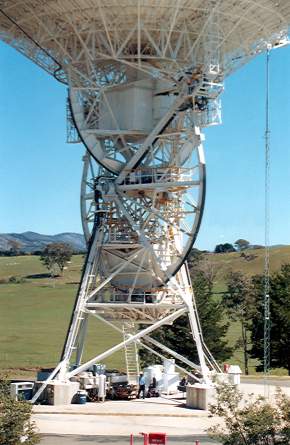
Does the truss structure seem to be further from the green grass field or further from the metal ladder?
the green grass field

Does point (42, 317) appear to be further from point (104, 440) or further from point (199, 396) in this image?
point (104, 440)

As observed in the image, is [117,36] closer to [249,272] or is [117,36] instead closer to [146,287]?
[146,287]

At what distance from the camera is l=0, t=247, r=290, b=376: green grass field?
78.4 m

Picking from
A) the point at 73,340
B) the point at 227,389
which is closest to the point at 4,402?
the point at 227,389

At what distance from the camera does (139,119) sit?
1633 inches

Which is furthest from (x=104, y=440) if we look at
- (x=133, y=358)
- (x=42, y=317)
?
(x=42, y=317)

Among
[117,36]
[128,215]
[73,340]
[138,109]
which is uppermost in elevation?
[117,36]

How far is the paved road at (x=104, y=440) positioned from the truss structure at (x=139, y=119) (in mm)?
9424

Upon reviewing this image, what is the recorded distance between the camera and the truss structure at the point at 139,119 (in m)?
39.4

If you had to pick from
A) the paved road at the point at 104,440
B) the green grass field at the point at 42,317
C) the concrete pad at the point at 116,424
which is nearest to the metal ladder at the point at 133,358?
the concrete pad at the point at 116,424

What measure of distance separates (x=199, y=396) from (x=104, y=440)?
30.9 feet

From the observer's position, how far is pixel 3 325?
108000mm

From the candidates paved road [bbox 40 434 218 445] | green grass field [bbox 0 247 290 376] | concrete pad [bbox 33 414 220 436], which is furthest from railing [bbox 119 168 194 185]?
green grass field [bbox 0 247 290 376]

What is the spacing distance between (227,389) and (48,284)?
13890cm
